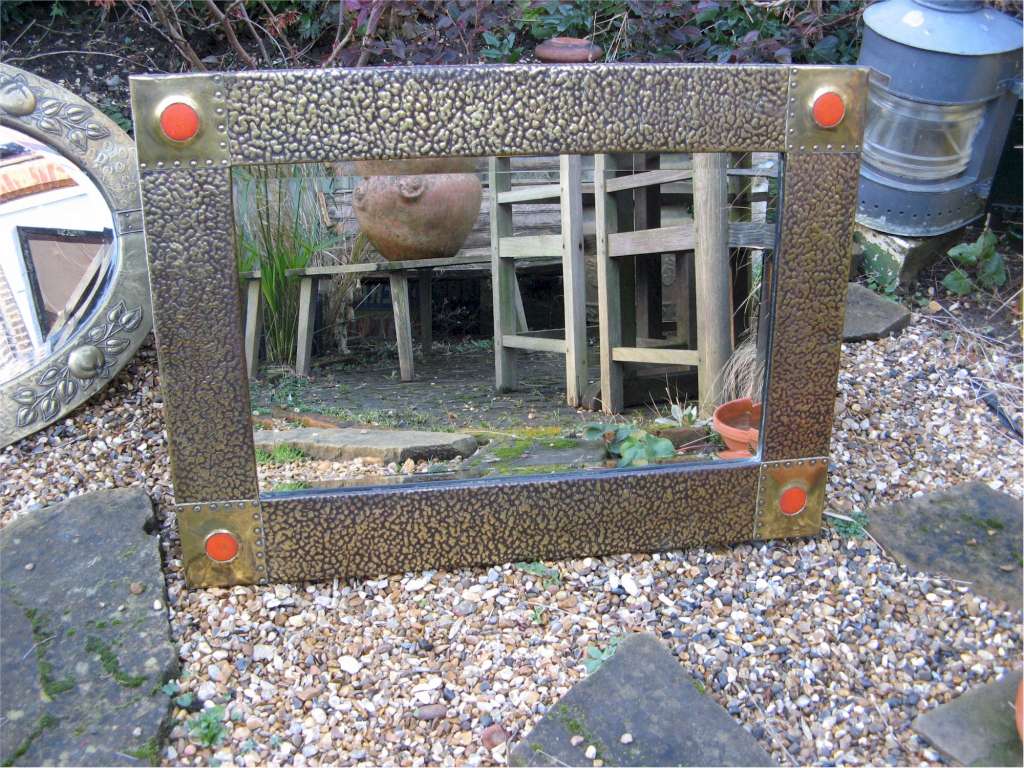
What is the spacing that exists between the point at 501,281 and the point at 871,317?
1.60 meters

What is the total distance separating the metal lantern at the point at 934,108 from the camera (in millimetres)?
2631

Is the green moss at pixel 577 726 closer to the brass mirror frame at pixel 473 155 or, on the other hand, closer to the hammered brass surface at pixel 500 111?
the brass mirror frame at pixel 473 155

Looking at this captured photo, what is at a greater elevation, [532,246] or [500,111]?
[500,111]

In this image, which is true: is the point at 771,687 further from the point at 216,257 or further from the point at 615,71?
the point at 216,257

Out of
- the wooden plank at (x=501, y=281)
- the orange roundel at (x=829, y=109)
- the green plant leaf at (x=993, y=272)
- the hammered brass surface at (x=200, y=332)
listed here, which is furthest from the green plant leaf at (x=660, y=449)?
the green plant leaf at (x=993, y=272)

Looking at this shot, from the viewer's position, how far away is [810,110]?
1.55 m

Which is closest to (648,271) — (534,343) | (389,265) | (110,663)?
(534,343)

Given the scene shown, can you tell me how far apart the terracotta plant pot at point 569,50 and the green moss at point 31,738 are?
2.39 m

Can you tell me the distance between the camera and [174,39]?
2.77m

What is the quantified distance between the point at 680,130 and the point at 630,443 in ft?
2.10

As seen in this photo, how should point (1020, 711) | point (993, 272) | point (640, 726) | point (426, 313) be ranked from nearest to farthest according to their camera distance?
1. point (1020, 711)
2. point (640, 726)
3. point (426, 313)
4. point (993, 272)

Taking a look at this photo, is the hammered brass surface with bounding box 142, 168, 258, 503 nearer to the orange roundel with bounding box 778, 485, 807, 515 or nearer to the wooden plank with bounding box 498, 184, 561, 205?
the wooden plank with bounding box 498, 184, 561, 205

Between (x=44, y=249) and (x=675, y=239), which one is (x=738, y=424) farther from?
(x=44, y=249)

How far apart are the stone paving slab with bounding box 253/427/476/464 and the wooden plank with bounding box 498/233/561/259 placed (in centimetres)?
38
